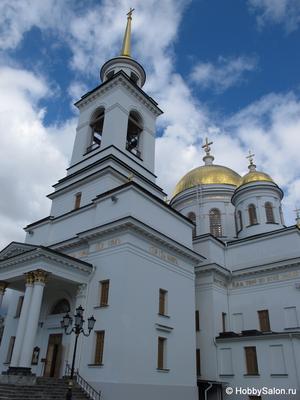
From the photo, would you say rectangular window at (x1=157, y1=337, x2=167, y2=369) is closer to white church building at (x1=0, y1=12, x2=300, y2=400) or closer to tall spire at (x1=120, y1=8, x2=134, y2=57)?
white church building at (x1=0, y1=12, x2=300, y2=400)

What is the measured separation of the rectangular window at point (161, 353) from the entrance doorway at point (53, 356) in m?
4.48

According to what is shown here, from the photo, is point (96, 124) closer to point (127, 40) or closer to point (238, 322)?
point (127, 40)

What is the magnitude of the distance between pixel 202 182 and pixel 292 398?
1906 centimetres

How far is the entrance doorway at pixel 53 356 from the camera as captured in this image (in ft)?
52.6

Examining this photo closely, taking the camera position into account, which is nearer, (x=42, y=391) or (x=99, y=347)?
(x=42, y=391)

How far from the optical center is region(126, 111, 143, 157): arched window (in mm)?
24422

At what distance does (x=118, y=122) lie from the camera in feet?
73.4

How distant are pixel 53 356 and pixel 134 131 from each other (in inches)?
611

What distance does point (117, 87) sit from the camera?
2370 centimetres

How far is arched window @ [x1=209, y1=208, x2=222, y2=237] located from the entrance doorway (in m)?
16.5

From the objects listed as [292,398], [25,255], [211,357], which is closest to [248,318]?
[211,357]

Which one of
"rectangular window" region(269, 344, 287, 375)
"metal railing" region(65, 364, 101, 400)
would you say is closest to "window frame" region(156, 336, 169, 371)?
"metal railing" region(65, 364, 101, 400)

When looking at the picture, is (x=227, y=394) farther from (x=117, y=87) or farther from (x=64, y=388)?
(x=117, y=87)

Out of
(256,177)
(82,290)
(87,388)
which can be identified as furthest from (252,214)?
(87,388)
